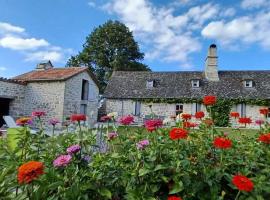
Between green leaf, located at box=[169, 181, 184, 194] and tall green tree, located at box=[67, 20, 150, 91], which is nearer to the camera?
green leaf, located at box=[169, 181, 184, 194]

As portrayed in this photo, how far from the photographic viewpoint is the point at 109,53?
38.6 metres

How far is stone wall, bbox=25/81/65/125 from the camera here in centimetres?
1867

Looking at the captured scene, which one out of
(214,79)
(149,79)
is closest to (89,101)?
(149,79)

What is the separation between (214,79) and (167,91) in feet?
14.3

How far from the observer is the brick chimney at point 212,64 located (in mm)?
25344

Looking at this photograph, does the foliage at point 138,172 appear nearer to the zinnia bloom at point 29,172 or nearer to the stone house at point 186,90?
the zinnia bloom at point 29,172

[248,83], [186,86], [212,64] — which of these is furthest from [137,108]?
[248,83]

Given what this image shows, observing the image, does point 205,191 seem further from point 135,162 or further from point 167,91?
point 167,91

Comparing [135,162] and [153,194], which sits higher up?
[135,162]

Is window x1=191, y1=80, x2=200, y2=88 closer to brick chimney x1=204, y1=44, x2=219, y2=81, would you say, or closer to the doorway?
brick chimney x1=204, y1=44, x2=219, y2=81

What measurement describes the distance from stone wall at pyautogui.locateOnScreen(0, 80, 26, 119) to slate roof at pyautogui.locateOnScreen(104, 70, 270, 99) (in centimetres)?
817

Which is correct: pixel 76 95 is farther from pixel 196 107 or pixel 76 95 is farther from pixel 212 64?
pixel 212 64

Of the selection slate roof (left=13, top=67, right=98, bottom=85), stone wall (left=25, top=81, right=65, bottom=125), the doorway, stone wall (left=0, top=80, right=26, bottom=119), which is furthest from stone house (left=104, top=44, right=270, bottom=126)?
the doorway

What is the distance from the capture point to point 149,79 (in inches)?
1049
